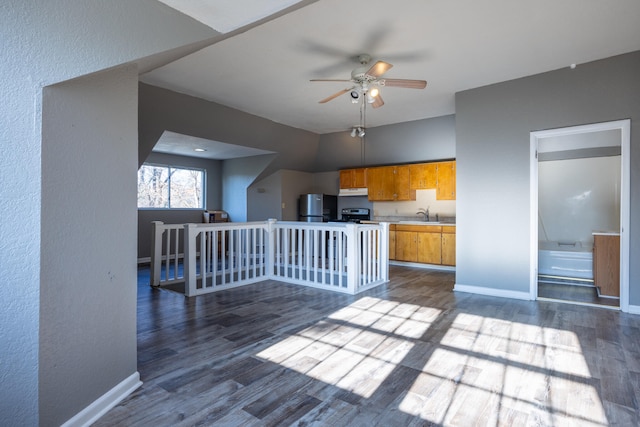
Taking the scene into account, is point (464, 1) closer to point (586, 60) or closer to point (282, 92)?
point (586, 60)

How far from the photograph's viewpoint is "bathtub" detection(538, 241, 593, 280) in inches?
204

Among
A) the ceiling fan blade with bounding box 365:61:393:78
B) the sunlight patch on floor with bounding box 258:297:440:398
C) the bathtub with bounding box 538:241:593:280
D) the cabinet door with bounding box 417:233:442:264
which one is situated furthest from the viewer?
the cabinet door with bounding box 417:233:442:264

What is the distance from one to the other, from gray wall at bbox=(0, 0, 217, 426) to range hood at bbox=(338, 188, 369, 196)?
6305 mm

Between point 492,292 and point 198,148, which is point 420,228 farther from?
point 198,148

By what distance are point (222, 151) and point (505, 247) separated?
5.56m

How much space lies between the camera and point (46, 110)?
58.6 inches

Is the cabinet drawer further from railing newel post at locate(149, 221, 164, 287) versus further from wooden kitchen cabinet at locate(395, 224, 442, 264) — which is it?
railing newel post at locate(149, 221, 164, 287)

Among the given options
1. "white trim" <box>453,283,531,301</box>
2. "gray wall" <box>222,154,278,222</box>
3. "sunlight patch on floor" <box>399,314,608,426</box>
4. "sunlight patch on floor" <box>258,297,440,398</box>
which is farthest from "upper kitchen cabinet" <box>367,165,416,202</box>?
"sunlight patch on floor" <box>399,314,608,426</box>

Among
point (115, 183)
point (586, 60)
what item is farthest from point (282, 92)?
point (586, 60)

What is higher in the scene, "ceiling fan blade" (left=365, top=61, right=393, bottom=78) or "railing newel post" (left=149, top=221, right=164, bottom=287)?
"ceiling fan blade" (left=365, top=61, right=393, bottom=78)

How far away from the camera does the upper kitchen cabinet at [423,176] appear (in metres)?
6.65

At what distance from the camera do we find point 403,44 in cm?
327

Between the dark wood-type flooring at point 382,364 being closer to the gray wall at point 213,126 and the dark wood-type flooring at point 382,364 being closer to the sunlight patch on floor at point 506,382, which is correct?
the sunlight patch on floor at point 506,382

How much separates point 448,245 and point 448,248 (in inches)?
2.2
